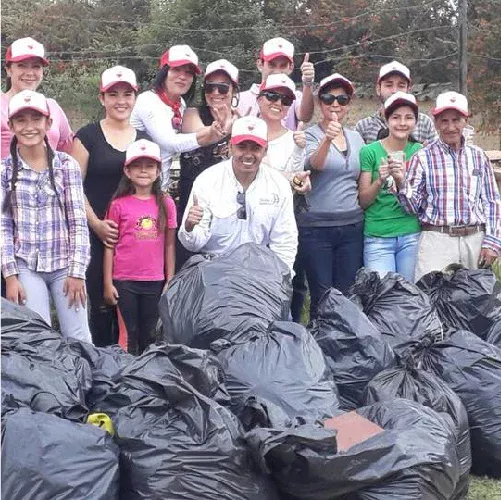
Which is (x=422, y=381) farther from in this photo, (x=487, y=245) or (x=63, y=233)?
(x=63, y=233)

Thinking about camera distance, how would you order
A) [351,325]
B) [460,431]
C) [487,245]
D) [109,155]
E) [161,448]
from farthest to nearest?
1. [487,245]
2. [109,155]
3. [351,325]
4. [460,431]
5. [161,448]

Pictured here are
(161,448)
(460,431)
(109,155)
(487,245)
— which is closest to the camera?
(161,448)

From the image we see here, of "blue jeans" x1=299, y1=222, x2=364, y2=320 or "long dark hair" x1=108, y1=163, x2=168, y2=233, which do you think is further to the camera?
"blue jeans" x1=299, y1=222, x2=364, y2=320

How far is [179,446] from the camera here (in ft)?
9.48

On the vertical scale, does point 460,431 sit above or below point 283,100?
below

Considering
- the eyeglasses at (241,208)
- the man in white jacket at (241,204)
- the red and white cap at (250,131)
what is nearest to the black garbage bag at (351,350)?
the man in white jacket at (241,204)

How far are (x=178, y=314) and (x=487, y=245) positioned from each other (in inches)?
76.3

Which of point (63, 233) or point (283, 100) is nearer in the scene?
point (63, 233)

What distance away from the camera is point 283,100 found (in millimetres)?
4691

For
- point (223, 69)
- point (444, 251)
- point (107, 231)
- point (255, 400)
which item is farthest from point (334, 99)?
point (255, 400)

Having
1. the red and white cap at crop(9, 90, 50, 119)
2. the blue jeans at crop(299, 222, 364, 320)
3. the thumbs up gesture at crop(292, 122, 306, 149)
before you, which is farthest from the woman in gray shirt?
the red and white cap at crop(9, 90, 50, 119)

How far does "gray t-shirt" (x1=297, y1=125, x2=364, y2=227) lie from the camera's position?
15.8 ft

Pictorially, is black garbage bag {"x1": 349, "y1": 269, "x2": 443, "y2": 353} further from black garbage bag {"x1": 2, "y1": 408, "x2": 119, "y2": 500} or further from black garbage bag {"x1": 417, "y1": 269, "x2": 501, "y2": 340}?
black garbage bag {"x1": 2, "y1": 408, "x2": 119, "y2": 500}

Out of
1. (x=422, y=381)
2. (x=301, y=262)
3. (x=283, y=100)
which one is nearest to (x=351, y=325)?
(x=422, y=381)
